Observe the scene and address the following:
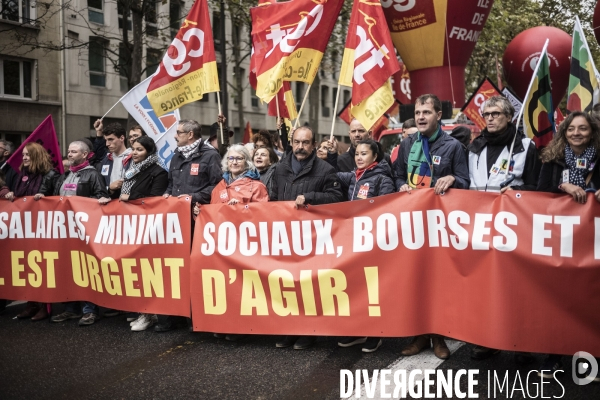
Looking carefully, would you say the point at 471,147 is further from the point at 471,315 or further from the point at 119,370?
the point at 119,370

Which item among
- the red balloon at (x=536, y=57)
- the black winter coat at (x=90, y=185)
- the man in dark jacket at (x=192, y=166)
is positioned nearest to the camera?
the man in dark jacket at (x=192, y=166)

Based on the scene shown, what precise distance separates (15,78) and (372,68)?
23.3 meters

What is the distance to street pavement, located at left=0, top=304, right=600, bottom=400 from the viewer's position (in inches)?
183

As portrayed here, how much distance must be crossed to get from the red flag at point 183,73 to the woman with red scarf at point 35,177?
1.40 meters

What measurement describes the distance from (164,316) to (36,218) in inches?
82.2

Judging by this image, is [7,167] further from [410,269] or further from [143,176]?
[410,269]

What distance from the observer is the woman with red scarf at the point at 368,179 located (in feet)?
18.9

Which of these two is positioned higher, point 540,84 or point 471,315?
point 540,84

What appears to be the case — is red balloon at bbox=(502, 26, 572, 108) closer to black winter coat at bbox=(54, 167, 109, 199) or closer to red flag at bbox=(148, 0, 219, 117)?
red flag at bbox=(148, 0, 219, 117)

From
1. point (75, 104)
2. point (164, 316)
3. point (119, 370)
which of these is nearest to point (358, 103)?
point (164, 316)

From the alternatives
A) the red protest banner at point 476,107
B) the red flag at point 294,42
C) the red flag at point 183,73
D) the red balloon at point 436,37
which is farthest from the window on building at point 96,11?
the red flag at point 294,42

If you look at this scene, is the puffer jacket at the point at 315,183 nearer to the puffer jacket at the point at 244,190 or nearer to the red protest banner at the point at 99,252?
the puffer jacket at the point at 244,190

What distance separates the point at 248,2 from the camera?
21.3m

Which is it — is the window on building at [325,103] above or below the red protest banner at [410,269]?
above
